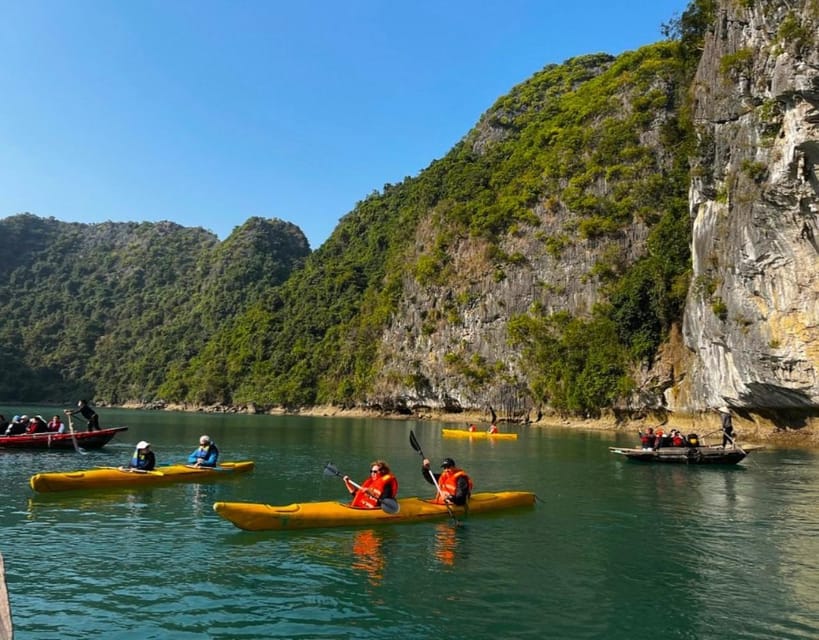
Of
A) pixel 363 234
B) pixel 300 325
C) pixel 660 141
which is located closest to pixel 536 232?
pixel 660 141

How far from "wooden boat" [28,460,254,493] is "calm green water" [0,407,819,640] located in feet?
1.15

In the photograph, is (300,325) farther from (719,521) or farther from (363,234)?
(719,521)

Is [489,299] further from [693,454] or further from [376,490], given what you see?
[376,490]

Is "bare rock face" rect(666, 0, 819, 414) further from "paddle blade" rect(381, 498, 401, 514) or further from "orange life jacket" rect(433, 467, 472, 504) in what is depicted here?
"paddle blade" rect(381, 498, 401, 514)

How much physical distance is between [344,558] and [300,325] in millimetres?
90456

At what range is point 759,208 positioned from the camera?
1185 inches

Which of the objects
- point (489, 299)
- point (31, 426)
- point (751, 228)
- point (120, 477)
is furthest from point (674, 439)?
point (489, 299)

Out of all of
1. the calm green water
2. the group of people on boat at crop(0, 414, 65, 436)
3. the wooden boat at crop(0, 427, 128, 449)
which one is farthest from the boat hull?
the group of people on boat at crop(0, 414, 65, 436)

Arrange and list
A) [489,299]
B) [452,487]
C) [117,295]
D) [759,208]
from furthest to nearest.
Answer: [117,295]
[489,299]
[759,208]
[452,487]

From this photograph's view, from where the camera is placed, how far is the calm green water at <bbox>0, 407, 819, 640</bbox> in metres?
8.10

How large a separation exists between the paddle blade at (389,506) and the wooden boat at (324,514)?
0.06 meters

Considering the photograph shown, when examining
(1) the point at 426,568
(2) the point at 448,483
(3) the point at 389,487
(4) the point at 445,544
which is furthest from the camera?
(2) the point at 448,483

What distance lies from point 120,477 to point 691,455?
67.3 feet

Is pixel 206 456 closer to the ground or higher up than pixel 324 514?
higher up
